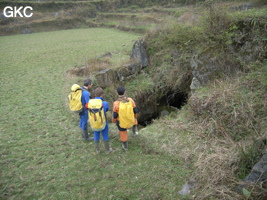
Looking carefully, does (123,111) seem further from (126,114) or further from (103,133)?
(103,133)

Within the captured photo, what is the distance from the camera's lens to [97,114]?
3.79m

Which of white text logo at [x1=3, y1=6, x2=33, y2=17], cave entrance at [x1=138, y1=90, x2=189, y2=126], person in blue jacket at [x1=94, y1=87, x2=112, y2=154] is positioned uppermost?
white text logo at [x1=3, y1=6, x2=33, y2=17]

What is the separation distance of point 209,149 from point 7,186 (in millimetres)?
3927

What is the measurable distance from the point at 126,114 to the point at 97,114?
59 centimetres

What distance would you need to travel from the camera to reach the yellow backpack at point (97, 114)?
12.3 feet

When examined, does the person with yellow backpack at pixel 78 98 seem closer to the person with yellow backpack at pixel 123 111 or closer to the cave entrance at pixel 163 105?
the person with yellow backpack at pixel 123 111

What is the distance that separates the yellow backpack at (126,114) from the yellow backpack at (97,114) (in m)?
0.37

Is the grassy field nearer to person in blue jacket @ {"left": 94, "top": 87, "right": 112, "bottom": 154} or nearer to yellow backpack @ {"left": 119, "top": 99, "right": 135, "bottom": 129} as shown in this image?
person in blue jacket @ {"left": 94, "top": 87, "right": 112, "bottom": 154}

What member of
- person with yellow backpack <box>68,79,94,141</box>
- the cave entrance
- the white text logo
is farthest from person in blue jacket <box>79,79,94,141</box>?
the white text logo

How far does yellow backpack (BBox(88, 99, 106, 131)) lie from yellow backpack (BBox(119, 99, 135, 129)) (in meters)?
0.37

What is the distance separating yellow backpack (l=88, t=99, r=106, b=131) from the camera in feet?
12.3

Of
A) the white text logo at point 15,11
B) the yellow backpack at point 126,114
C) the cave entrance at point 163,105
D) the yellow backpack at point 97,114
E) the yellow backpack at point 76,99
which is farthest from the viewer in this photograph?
the white text logo at point 15,11

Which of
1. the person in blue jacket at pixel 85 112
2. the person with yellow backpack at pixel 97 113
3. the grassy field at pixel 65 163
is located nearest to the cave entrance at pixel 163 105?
the grassy field at pixel 65 163

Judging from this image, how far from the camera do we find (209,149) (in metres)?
3.88
